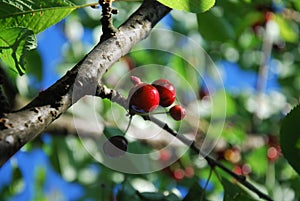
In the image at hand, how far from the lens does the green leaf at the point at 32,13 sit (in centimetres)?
115

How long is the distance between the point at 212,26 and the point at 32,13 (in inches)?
36.7

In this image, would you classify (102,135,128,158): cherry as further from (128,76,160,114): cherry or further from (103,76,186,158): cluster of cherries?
(128,76,160,114): cherry

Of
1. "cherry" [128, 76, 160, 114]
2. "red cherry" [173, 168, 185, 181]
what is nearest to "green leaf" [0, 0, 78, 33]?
"cherry" [128, 76, 160, 114]

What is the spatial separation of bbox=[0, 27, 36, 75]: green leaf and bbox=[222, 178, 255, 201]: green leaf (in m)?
0.65

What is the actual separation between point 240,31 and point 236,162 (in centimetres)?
61

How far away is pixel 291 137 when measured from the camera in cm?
143

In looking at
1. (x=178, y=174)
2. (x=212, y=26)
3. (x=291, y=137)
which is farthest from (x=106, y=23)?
(x=178, y=174)

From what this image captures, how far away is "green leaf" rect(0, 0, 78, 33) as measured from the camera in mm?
1147

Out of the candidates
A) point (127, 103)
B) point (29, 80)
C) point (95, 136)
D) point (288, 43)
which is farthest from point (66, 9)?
point (288, 43)

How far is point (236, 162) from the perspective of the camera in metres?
2.67

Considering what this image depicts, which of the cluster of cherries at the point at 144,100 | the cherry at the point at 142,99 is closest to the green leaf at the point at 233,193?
the cluster of cherries at the point at 144,100

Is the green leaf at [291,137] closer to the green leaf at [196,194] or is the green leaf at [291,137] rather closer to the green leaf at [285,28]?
the green leaf at [196,194]

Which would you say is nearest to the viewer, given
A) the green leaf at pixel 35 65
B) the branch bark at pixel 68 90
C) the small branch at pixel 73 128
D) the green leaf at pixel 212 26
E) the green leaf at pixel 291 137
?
the branch bark at pixel 68 90

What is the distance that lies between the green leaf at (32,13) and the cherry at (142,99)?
0.23m
